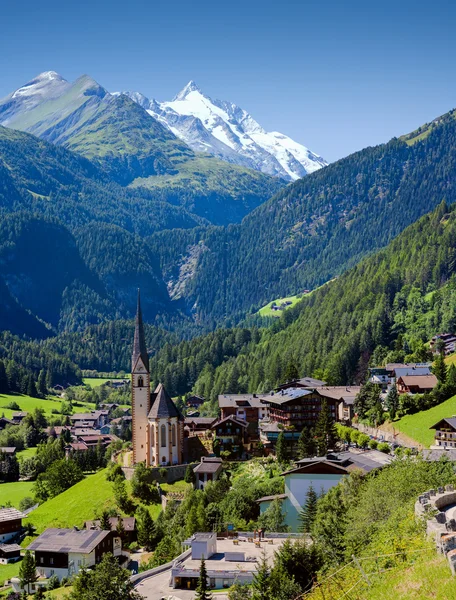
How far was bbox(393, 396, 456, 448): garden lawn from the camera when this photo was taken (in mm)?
98625

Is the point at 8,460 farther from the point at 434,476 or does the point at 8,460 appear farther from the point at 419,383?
the point at 434,476

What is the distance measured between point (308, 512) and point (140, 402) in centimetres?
4140

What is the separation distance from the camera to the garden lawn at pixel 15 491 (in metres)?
127

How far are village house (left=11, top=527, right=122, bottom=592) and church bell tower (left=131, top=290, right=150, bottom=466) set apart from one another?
23.5 metres

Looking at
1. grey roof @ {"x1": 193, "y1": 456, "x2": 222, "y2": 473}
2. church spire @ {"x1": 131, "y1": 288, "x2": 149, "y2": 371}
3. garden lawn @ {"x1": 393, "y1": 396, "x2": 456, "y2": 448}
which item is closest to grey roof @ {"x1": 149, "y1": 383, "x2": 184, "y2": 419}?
church spire @ {"x1": 131, "y1": 288, "x2": 149, "y2": 371}

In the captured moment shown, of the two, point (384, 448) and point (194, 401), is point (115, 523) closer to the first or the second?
point (384, 448)

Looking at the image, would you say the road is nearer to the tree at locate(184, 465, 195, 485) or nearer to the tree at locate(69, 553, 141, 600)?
the tree at locate(69, 553, 141, 600)

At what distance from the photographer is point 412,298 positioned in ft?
631

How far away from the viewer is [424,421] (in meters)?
105

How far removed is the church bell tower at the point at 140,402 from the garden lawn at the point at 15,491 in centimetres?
2208

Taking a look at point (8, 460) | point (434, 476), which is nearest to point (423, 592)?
point (434, 476)

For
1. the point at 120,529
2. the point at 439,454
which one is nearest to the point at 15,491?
the point at 120,529

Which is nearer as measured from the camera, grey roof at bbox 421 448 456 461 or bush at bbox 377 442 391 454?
grey roof at bbox 421 448 456 461

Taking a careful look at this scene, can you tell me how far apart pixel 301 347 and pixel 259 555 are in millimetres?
128236
